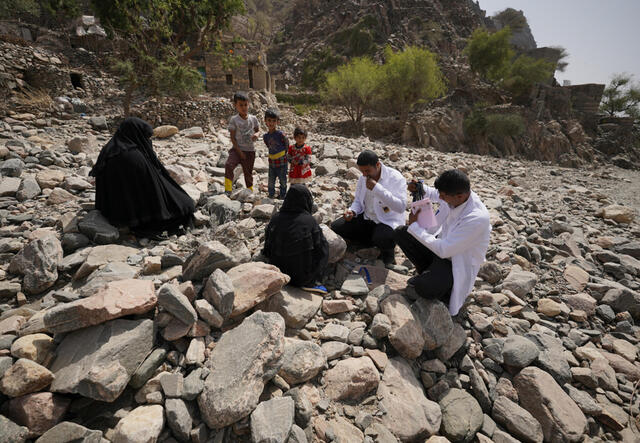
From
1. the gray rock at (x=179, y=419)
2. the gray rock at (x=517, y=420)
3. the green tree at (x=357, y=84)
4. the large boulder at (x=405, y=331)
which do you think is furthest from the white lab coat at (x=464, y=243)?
the green tree at (x=357, y=84)

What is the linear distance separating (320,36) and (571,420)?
45508 millimetres

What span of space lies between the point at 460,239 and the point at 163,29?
12394 mm

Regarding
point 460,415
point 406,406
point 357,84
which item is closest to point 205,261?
point 406,406

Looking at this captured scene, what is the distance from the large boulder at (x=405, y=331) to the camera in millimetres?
2146

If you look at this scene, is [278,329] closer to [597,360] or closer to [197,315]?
[197,315]

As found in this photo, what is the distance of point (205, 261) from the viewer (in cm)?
226

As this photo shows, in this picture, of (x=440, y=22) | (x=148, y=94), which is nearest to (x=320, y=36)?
(x=440, y=22)

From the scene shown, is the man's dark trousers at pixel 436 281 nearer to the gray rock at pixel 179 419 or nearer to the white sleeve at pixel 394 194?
the white sleeve at pixel 394 194

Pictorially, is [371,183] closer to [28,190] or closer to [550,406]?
[550,406]

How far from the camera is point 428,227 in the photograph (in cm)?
259

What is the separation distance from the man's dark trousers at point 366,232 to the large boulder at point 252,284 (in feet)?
3.92

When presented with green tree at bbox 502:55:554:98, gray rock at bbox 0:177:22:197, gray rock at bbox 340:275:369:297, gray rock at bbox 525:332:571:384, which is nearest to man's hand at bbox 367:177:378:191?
gray rock at bbox 340:275:369:297

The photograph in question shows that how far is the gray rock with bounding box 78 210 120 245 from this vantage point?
282cm

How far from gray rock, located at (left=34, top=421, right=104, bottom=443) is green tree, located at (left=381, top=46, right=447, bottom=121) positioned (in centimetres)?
1881
